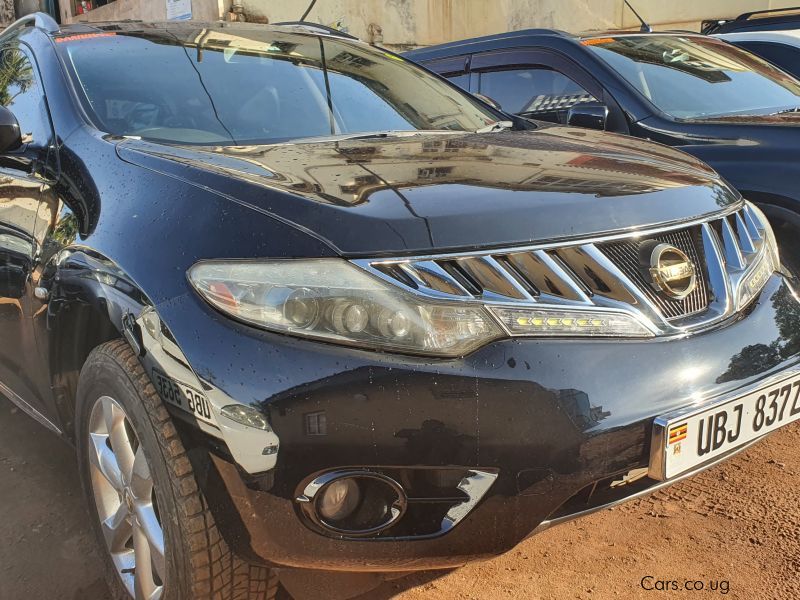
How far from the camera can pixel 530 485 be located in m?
1.50

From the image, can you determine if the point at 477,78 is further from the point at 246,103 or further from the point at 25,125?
the point at 25,125

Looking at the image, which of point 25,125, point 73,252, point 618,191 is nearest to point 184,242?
point 73,252

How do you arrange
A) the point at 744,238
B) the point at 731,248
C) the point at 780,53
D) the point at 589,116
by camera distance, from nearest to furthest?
the point at 731,248
the point at 744,238
the point at 589,116
the point at 780,53

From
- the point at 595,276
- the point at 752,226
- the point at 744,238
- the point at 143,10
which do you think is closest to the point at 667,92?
the point at 752,226

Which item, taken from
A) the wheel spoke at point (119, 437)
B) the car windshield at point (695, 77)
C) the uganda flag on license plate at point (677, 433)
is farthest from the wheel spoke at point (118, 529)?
the car windshield at point (695, 77)

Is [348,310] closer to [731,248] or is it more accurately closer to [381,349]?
[381,349]

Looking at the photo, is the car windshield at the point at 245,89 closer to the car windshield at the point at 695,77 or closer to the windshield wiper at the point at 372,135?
the windshield wiper at the point at 372,135

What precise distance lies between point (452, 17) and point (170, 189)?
12.3 metres

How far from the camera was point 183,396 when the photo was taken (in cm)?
152

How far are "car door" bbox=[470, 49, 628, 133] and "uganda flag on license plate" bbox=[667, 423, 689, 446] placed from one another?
249 centimetres

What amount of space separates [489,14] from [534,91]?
9947 millimetres

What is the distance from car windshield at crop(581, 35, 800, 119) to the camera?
153 inches

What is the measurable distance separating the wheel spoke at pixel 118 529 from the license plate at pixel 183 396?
45cm

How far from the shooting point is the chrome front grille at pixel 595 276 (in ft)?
4.99
